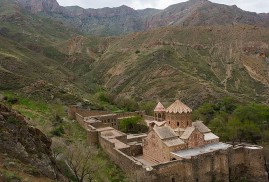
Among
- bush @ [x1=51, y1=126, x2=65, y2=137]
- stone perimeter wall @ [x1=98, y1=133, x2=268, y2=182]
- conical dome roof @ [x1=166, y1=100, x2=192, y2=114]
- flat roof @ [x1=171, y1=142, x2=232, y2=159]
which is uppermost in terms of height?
conical dome roof @ [x1=166, y1=100, x2=192, y2=114]

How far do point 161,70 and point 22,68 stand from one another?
29.0 metres

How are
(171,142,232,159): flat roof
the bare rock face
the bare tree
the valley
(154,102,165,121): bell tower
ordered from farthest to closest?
the valley, (154,102,165,121): bell tower, (171,142,232,159): flat roof, the bare tree, the bare rock face

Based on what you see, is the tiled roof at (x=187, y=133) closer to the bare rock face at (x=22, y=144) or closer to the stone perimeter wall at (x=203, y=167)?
the stone perimeter wall at (x=203, y=167)

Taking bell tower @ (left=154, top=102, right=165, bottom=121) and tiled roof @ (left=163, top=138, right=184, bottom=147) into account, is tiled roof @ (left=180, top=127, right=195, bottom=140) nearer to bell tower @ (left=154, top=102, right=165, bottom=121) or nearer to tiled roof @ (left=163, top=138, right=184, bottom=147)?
tiled roof @ (left=163, top=138, right=184, bottom=147)

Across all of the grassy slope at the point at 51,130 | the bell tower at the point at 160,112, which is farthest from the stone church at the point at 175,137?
the bell tower at the point at 160,112

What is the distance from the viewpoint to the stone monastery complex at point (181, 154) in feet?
79.8

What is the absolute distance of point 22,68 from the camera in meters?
56.3

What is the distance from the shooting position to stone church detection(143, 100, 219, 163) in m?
27.0

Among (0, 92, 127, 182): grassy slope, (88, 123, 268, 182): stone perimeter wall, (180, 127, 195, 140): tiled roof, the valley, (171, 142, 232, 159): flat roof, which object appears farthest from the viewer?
the valley

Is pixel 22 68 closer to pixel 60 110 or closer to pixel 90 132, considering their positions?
pixel 60 110

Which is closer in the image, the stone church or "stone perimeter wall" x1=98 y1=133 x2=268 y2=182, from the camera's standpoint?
"stone perimeter wall" x1=98 y1=133 x2=268 y2=182

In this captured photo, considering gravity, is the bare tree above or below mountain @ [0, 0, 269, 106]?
below

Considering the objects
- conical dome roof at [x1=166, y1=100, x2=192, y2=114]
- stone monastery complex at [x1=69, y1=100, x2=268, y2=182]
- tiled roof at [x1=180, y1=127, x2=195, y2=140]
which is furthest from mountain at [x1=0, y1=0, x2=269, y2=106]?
tiled roof at [x1=180, y1=127, x2=195, y2=140]

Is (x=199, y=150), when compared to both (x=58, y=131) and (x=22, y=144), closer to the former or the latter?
(x=58, y=131)
